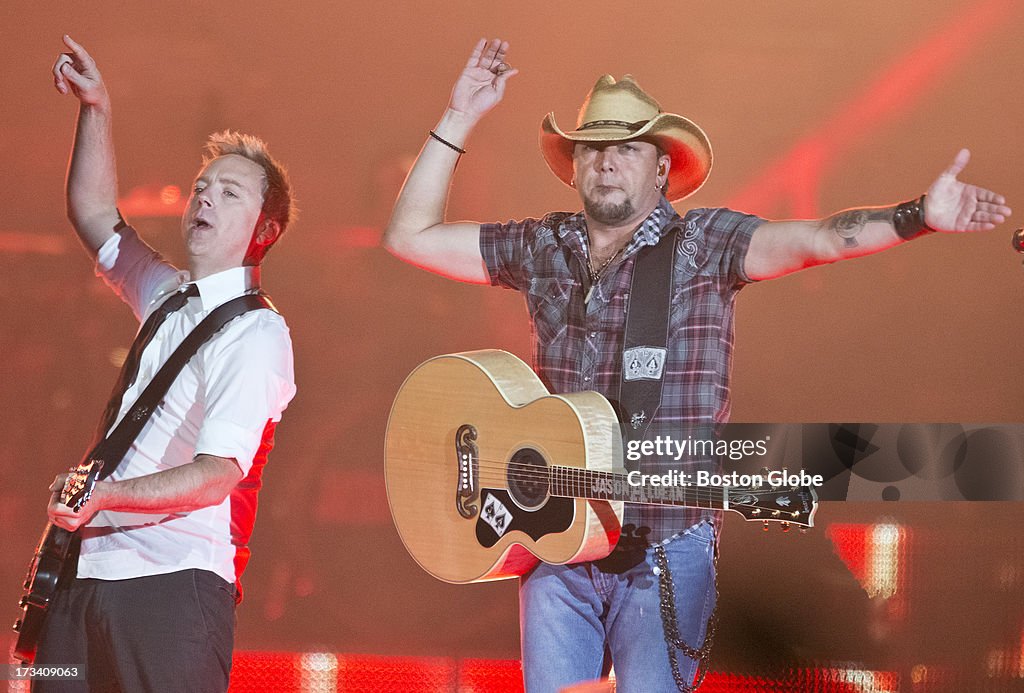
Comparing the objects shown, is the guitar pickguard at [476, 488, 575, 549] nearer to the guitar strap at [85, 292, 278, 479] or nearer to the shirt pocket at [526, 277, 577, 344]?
the shirt pocket at [526, 277, 577, 344]

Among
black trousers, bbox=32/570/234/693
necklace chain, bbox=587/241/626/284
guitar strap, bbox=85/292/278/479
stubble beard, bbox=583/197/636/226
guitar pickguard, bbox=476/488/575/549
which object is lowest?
black trousers, bbox=32/570/234/693

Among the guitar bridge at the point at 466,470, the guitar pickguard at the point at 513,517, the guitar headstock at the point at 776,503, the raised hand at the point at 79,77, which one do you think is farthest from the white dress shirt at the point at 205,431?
the guitar headstock at the point at 776,503

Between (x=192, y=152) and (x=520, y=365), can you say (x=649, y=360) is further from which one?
(x=192, y=152)

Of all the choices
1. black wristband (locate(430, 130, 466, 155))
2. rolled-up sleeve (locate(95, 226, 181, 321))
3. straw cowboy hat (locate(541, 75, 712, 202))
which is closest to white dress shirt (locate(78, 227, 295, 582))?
rolled-up sleeve (locate(95, 226, 181, 321))

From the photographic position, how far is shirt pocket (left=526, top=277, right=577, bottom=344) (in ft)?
9.93

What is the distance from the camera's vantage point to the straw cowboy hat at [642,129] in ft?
9.98

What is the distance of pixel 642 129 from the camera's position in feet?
9.86

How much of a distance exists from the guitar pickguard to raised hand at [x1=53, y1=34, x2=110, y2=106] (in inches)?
69.3

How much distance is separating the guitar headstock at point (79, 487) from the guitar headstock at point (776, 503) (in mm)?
1522

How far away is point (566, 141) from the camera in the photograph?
3.25m

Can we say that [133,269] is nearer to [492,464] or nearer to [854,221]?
[492,464]

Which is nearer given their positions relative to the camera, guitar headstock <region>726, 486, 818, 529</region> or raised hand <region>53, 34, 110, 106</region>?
guitar headstock <region>726, 486, 818, 529</region>

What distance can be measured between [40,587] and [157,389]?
1.86 ft

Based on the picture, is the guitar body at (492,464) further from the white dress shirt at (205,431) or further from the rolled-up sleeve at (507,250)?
the white dress shirt at (205,431)
